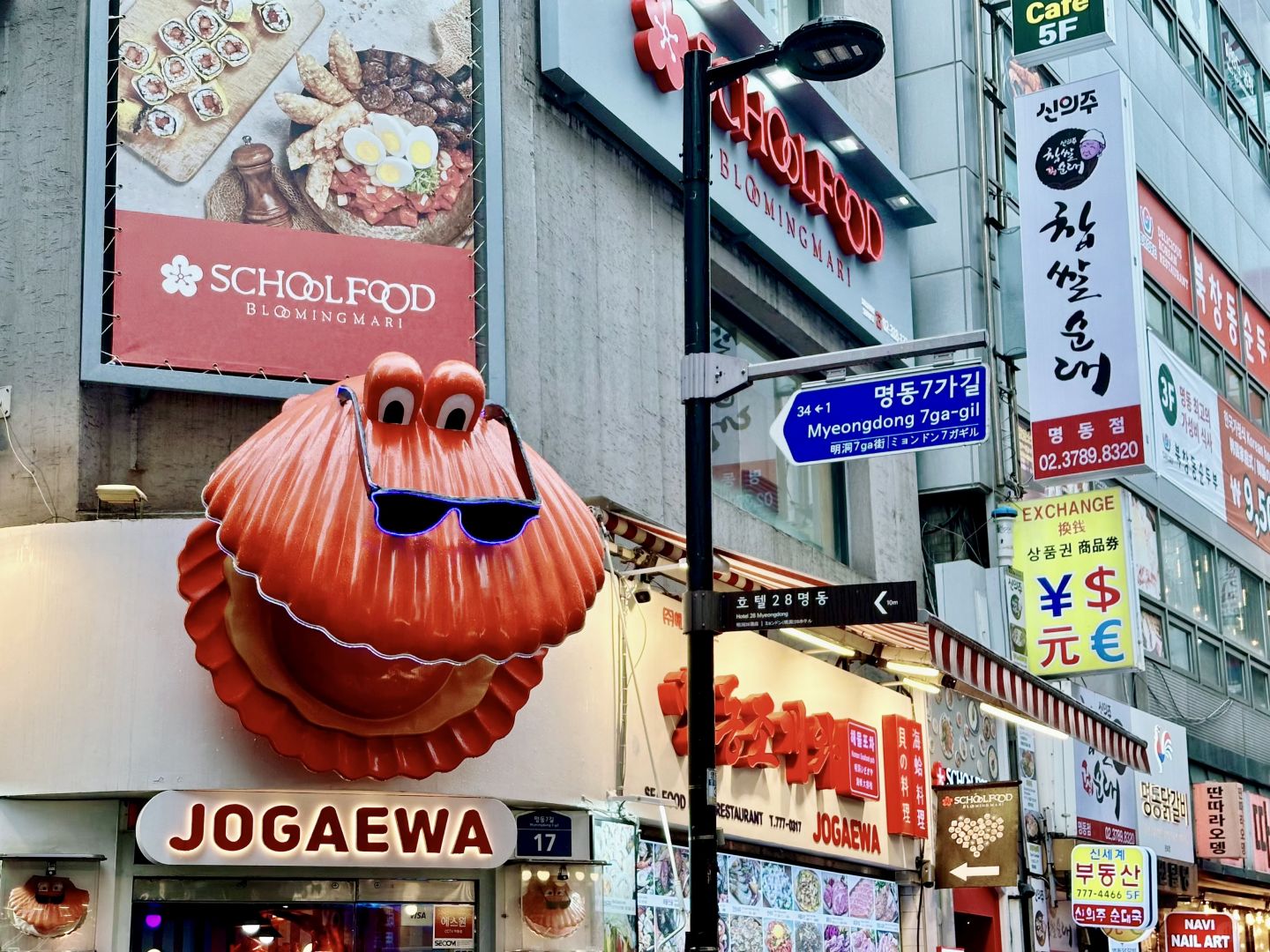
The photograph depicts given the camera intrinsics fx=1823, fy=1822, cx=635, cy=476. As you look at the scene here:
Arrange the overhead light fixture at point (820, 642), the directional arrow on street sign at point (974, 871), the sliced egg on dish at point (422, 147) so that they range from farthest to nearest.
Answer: the directional arrow on street sign at point (974, 871) < the overhead light fixture at point (820, 642) < the sliced egg on dish at point (422, 147)

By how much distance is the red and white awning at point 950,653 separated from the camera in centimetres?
1428

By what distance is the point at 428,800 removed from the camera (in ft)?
41.8

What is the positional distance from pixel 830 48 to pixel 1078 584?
13.2 metres

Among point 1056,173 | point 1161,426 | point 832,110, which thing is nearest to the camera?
point 832,110

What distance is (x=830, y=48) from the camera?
12344mm

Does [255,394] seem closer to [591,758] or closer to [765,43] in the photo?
[591,758]

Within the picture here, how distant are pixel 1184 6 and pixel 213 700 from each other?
98.8 feet

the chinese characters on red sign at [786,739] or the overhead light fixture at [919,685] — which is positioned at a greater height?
the overhead light fixture at [919,685]

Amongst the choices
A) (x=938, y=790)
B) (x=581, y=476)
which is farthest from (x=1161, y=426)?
(x=581, y=476)

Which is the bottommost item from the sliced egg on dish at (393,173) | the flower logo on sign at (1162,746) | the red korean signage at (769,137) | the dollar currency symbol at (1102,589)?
the flower logo on sign at (1162,746)

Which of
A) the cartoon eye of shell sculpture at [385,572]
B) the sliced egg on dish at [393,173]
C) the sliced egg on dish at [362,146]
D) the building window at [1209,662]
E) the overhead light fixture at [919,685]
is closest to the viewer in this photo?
the cartoon eye of shell sculpture at [385,572]

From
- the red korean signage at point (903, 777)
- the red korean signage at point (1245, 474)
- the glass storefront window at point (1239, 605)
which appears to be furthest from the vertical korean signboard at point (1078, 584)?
the glass storefront window at point (1239, 605)

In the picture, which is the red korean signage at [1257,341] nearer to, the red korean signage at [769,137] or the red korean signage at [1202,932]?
the red korean signage at [1202,932]

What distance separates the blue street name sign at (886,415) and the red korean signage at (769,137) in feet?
16.8
